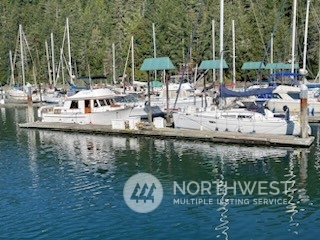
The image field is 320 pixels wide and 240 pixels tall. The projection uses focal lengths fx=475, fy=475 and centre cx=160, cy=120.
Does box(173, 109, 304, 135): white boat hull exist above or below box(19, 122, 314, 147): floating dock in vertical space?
above

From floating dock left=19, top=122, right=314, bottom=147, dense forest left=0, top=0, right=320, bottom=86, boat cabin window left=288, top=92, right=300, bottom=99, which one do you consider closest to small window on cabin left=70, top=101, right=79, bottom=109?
floating dock left=19, top=122, right=314, bottom=147

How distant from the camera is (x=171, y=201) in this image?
72.7 ft

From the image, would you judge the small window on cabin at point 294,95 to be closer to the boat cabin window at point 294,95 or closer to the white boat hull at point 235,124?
the boat cabin window at point 294,95

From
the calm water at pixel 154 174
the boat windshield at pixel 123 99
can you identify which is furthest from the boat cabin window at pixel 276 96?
the boat windshield at pixel 123 99

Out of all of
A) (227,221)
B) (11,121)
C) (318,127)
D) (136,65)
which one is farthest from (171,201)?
(136,65)

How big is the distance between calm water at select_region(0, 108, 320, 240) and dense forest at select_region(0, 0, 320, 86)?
123 ft

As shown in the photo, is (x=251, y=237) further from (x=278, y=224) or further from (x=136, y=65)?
(x=136, y=65)

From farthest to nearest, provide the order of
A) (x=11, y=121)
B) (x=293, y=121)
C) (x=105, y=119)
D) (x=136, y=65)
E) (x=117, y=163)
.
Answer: (x=136, y=65) → (x=11, y=121) → (x=105, y=119) → (x=293, y=121) → (x=117, y=163)

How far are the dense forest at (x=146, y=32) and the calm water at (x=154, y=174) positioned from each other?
1472 inches

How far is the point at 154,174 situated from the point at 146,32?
75077 mm

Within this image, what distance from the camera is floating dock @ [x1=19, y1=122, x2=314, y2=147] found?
31623 millimetres

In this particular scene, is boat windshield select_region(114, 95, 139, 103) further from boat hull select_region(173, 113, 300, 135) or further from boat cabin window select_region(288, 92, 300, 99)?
Answer: boat cabin window select_region(288, 92, 300, 99)

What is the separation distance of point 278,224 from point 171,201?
5.20 metres

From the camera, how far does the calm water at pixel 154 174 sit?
19062mm
